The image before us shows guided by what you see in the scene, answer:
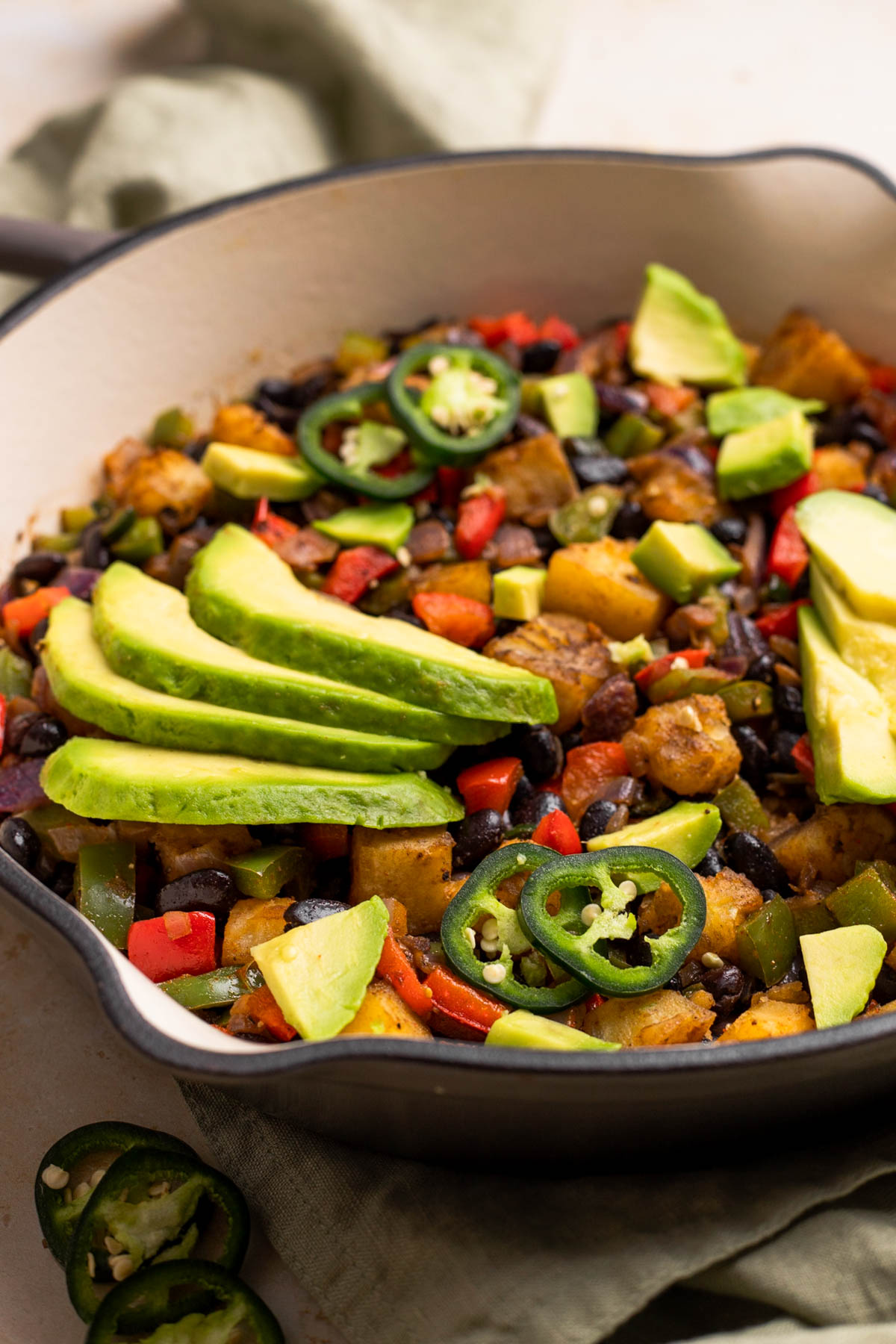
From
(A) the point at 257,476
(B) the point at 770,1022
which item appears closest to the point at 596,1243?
(B) the point at 770,1022

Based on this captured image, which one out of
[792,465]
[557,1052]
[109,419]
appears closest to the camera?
[557,1052]

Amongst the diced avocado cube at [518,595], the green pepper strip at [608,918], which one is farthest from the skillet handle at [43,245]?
the green pepper strip at [608,918]

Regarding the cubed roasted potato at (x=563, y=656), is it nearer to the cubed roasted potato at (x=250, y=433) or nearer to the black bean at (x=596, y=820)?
the black bean at (x=596, y=820)

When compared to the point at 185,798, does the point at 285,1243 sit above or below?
below

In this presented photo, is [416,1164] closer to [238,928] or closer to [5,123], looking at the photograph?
[238,928]

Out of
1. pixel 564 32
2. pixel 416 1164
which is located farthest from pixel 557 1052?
pixel 564 32

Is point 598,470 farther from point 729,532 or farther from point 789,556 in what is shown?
point 789,556
